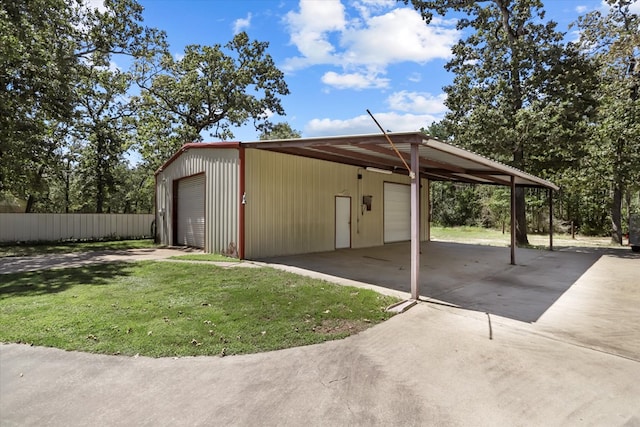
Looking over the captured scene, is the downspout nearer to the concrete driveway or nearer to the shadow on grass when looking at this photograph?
the shadow on grass

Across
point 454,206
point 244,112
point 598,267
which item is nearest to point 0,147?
point 244,112

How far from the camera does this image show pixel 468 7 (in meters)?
15.9

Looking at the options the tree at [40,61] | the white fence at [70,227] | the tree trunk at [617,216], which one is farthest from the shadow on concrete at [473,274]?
the white fence at [70,227]

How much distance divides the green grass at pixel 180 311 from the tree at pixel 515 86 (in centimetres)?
1153

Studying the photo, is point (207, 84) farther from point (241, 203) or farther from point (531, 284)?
point (531, 284)

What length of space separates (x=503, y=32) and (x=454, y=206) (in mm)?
16114

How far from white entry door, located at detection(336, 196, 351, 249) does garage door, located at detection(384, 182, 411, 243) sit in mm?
2393

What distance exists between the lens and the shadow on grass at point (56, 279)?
5938mm

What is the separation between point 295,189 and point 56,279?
6.15m

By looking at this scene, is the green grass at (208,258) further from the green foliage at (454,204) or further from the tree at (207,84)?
the green foliage at (454,204)

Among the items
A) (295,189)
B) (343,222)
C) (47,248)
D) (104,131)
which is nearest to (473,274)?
(343,222)

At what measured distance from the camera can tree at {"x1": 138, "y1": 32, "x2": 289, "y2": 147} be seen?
2034 cm

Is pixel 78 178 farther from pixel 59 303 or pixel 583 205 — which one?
pixel 583 205

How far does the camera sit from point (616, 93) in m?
14.5
